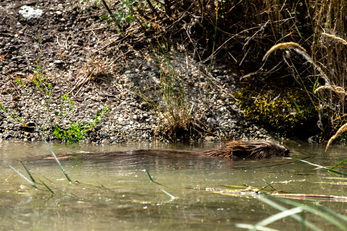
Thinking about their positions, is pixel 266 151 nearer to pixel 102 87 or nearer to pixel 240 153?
pixel 240 153

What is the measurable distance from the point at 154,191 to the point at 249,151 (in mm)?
1937

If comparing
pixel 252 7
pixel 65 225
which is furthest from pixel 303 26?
pixel 65 225

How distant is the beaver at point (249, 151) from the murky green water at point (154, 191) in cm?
20

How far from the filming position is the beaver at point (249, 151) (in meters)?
4.16

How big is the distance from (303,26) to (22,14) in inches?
198

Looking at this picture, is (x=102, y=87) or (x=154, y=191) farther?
(x=102, y=87)

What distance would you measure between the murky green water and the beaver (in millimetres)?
199

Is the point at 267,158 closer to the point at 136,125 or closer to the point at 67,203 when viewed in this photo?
the point at 136,125

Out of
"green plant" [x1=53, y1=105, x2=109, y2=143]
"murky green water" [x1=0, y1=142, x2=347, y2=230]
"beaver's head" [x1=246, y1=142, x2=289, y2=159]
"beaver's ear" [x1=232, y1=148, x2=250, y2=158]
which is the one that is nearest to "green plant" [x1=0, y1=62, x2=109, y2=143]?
"green plant" [x1=53, y1=105, x2=109, y2=143]

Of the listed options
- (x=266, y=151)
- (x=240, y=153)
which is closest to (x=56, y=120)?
(x=240, y=153)

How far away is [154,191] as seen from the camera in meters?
2.52

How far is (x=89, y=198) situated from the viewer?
2.32 m

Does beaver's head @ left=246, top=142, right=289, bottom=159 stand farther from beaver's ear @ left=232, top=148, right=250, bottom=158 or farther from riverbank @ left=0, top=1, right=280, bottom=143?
riverbank @ left=0, top=1, right=280, bottom=143

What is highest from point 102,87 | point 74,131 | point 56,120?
point 102,87
